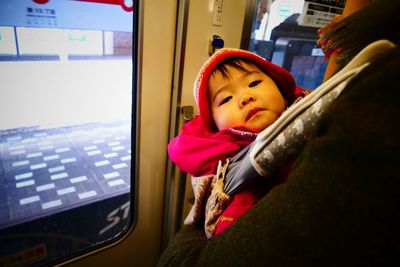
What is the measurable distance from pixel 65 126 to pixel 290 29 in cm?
147

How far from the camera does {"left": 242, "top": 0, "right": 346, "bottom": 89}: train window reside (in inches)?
60.2

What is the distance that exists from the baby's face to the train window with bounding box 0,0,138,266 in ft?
1.59

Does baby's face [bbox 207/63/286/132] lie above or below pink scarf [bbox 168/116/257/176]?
above

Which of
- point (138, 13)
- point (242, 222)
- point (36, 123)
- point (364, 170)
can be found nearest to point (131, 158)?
point (36, 123)

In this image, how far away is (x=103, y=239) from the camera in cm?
141

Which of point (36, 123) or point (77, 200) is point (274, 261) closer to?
point (36, 123)

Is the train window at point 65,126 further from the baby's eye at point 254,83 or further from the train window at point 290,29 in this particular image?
the train window at point 290,29

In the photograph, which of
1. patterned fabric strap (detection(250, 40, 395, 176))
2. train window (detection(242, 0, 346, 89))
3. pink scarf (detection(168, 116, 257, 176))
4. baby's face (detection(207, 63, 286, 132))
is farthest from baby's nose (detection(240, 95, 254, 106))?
train window (detection(242, 0, 346, 89))

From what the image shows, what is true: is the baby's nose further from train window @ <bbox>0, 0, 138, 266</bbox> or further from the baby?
train window @ <bbox>0, 0, 138, 266</bbox>

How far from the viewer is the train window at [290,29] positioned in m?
1.53

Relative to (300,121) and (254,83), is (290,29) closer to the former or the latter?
(254,83)

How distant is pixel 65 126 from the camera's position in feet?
3.74

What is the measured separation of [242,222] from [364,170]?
0.17 m

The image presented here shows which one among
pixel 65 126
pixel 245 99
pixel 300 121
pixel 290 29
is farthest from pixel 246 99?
pixel 290 29
